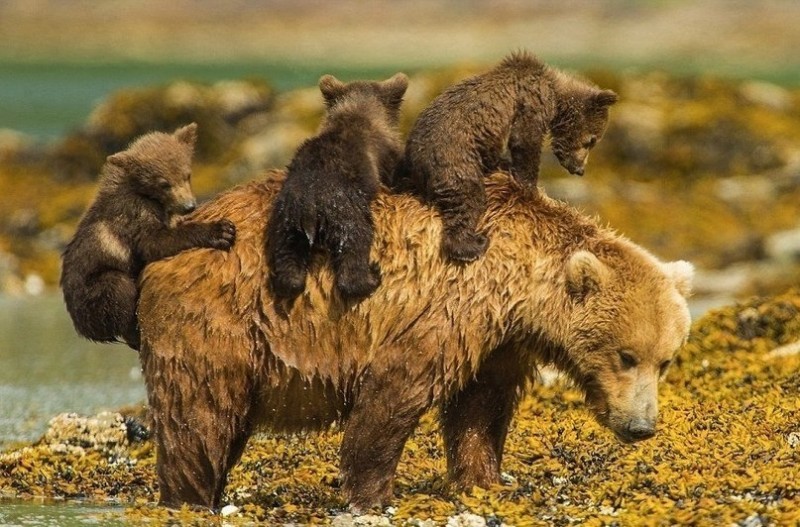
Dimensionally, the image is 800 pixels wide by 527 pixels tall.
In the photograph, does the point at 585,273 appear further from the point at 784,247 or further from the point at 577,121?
the point at 784,247

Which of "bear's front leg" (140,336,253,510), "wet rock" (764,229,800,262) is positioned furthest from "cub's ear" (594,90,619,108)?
"wet rock" (764,229,800,262)

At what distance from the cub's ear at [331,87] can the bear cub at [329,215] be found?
894 millimetres

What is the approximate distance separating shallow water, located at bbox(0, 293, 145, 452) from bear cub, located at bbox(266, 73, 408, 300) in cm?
418

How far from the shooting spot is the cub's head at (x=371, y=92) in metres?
9.13

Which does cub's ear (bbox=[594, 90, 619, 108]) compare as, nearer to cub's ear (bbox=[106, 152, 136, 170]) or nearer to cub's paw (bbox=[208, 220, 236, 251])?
cub's paw (bbox=[208, 220, 236, 251])

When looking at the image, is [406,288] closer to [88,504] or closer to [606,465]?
[606,465]

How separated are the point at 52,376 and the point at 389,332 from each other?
7744 millimetres

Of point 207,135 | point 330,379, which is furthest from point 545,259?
point 207,135

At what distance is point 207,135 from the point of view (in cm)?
3444

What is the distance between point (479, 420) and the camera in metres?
8.70

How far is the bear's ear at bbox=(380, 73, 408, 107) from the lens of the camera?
366 inches

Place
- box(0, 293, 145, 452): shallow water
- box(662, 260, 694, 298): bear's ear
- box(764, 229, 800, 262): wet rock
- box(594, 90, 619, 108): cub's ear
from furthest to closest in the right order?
box(764, 229, 800, 262): wet rock < box(0, 293, 145, 452): shallow water < box(594, 90, 619, 108): cub's ear < box(662, 260, 694, 298): bear's ear

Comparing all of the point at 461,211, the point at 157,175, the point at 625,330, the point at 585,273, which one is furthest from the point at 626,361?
the point at 157,175

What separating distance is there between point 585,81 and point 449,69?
1074 inches
